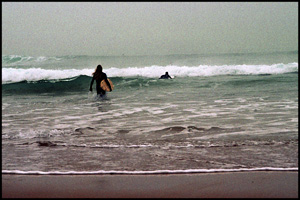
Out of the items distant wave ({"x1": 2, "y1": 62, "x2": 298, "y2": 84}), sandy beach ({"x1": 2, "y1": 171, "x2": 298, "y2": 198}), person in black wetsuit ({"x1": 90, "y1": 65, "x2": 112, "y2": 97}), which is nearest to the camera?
sandy beach ({"x1": 2, "y1": 171, "x2": 298, "y2": 198})

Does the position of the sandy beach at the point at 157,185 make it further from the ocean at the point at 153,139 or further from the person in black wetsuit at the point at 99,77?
the person in black wetsuit at the point at 99,77

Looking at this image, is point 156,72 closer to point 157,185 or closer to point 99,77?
point 99,77

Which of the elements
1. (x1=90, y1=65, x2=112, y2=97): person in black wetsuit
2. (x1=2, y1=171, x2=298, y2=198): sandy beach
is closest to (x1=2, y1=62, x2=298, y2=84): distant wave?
(x1=90, y1=65, x2=112, y2=97): person in black wetsuit

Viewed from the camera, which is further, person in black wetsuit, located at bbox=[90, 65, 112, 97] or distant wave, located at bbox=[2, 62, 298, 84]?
distant wave, located at bbox=[2, 62, 298, 84]

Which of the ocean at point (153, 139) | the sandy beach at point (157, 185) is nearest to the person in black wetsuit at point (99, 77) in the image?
the ocean at point (153, 139)

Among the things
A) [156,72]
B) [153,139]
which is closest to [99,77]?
[153,139]

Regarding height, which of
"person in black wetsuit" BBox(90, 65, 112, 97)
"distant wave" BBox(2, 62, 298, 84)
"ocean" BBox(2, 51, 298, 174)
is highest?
"distant wave" BBox(2, 62, 298, 84)

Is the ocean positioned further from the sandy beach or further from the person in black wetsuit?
the person in black wetsuit

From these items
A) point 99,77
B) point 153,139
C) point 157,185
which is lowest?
point 157,185

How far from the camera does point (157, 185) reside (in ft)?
11.8

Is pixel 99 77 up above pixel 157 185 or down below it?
above

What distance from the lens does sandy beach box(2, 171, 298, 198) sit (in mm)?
3352

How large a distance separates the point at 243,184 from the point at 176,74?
27.4m

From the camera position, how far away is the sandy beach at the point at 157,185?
3.35 meters
